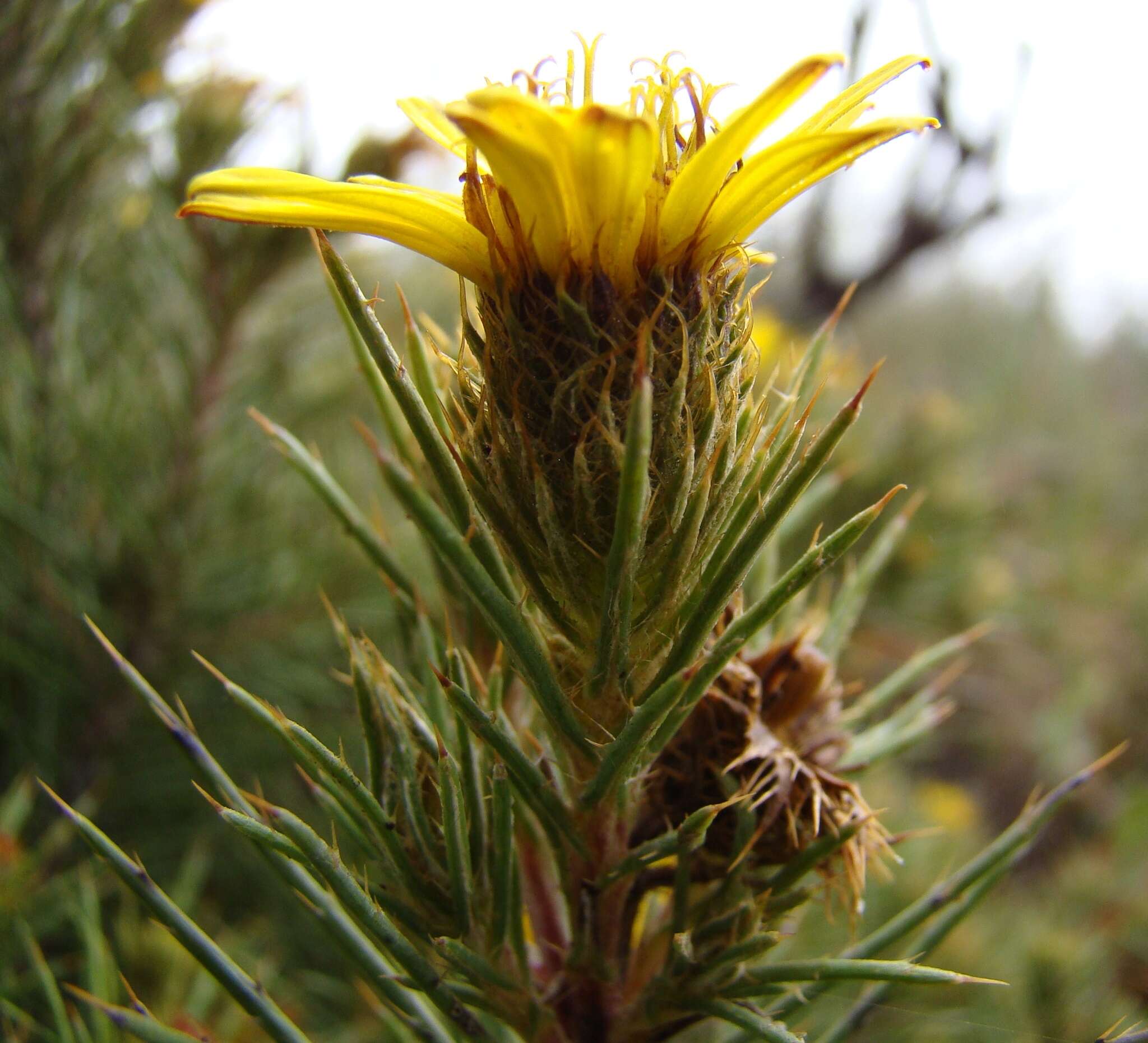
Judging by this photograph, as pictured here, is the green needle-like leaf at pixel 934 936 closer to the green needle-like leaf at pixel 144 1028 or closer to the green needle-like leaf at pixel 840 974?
the green needle-like leaf at pixel 840 974

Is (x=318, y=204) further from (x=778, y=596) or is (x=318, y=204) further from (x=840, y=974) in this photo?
(x=840, y=974)

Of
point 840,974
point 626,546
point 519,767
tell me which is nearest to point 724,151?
point 626,546

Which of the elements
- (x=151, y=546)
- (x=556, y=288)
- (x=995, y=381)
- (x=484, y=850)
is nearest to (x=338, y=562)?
(x=151, y=546)

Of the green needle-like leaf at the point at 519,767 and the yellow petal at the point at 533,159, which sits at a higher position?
the yellow petal at the point at 533,159

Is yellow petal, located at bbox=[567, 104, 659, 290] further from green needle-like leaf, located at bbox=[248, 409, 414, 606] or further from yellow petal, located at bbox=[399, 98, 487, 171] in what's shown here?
green needle-like leaf, located at bbox=[248, 409, 414, 606]

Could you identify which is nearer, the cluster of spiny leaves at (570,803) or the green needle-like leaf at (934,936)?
the cluster of spiny leaves at (570,803)

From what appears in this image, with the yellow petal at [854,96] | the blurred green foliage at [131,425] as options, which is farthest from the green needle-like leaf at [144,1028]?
the blurred green foliage at [131,425]
